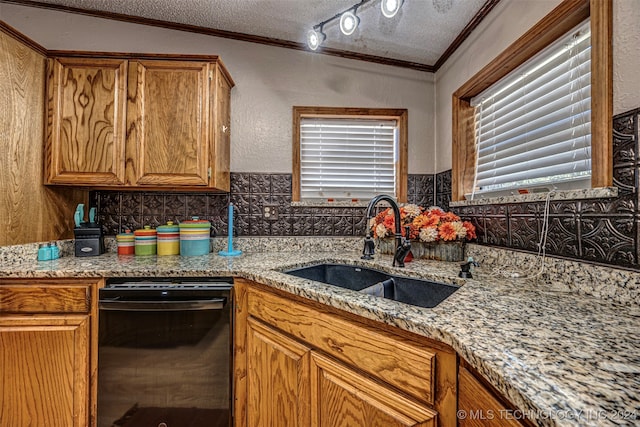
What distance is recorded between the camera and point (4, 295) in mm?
1306

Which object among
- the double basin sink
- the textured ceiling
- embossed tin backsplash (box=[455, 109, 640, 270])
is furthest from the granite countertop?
the textured ceiling

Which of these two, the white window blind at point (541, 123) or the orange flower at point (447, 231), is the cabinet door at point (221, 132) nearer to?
the orange flower at point (447, 231)

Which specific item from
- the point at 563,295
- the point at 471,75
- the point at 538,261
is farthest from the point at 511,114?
the point at 563,295

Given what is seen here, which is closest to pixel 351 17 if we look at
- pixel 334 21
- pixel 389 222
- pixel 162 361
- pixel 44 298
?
pixel 334 21

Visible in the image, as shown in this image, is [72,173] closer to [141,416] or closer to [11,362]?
[11,362]

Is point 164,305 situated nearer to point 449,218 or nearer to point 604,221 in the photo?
point 449,218

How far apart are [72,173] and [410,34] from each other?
2194mm

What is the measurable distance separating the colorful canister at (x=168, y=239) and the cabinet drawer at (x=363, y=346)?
966mm

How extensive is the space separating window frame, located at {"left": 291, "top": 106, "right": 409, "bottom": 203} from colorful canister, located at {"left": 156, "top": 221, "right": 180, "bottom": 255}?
2.65ft

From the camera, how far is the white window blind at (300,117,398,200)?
2113 millimetres

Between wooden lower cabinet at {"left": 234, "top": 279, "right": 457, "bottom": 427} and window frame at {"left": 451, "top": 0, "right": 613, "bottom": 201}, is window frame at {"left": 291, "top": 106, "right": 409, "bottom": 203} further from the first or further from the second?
wooden lower cabinet at {"left": 234, "top": 279, "right": 457, "bottom": 427}

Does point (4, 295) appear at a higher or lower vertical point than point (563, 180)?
lower

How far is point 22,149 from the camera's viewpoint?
1550 millimetres

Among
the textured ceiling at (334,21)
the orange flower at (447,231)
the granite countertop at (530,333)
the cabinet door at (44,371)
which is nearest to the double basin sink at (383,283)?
the granite countertop at (530,333)
